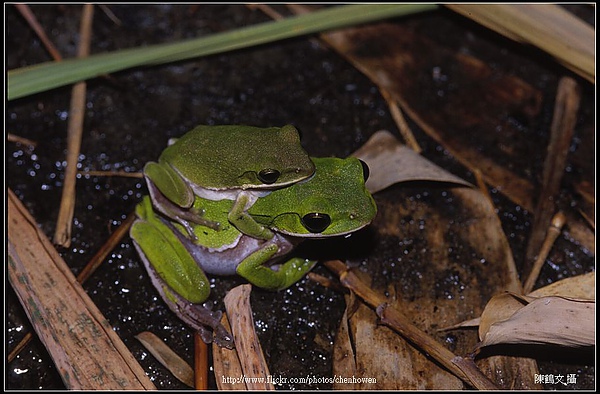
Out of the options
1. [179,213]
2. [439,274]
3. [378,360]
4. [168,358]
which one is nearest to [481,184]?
[439,274]

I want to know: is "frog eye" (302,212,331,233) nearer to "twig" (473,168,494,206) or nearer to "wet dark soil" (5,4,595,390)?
"wet dark soil" (5,4,595,390)

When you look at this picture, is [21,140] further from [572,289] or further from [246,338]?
[572,289]

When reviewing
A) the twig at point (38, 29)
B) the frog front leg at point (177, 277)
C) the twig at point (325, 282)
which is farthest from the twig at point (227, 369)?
the twig at point (38, 29)

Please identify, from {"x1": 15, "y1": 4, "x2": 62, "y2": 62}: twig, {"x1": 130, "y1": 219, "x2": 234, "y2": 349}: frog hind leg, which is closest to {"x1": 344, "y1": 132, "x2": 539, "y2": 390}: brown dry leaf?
{"x1": 130, "y1": 219, "x2": 234, "y2": 349}: frog hind leg

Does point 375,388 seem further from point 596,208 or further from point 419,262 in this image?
point 596,208

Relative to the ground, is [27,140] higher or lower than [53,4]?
lower

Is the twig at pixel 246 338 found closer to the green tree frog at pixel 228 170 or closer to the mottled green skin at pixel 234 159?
the green tree frog at pixel 228 170

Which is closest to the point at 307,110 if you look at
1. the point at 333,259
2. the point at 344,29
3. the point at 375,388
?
the point at 344,29
